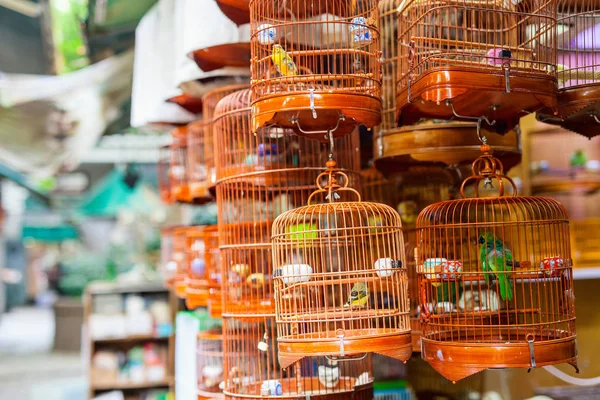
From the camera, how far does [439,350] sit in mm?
2779

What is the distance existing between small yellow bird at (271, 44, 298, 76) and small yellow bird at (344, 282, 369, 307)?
91 centimetres

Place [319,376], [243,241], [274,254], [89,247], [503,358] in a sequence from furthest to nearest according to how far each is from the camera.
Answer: [89,247] < [243,241] < [319,376] < [274,254] < [503,358]

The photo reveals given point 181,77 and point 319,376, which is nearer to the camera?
point 319,376

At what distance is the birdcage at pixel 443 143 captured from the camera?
3.53 m

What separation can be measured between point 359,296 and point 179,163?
295 cm

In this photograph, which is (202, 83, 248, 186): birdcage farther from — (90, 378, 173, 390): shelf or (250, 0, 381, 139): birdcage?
(90, 378, 173, 390): shelf

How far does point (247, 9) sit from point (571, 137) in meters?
3.01

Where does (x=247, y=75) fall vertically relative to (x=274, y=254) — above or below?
above

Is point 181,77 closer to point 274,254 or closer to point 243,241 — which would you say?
point 243,241

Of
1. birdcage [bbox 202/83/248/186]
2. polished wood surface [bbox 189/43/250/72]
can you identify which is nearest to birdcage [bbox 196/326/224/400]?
birdcage [bbox 202/83/248/186]

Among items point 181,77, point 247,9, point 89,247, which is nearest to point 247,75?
point 181,77

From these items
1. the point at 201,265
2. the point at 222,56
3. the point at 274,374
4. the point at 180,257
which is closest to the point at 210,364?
the point at 201,265

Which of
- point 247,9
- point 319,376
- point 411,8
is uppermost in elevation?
point 247,9

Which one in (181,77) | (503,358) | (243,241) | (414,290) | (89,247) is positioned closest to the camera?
(503,358)
